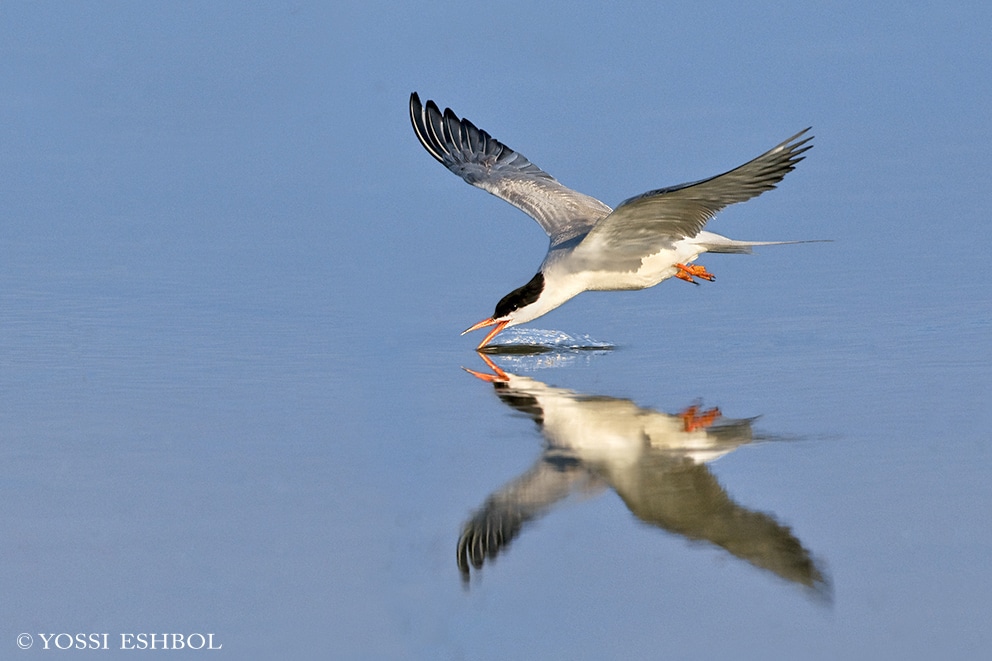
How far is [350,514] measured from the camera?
578 cm

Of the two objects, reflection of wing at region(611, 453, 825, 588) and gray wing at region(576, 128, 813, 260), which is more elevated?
gray wing at region(576, 128, 813, 260)

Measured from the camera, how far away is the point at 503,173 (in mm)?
10055

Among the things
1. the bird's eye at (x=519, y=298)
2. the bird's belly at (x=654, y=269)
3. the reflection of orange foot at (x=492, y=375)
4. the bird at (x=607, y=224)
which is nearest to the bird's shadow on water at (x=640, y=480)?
the reflection of orange foot at (x=492, y=375)

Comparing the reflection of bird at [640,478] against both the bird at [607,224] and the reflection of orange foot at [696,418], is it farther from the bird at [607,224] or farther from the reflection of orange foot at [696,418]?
the bird at [607,224]

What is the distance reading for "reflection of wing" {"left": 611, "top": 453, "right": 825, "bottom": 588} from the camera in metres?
5.24

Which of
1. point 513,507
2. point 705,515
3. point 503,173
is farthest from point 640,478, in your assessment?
point 503,173

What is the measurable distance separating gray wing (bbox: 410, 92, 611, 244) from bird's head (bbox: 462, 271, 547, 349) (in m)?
0.55

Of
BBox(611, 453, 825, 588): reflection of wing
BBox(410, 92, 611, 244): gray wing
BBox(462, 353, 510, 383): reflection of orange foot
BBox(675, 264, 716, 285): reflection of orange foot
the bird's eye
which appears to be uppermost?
BBox(410, 92, 611, 244): gray wing

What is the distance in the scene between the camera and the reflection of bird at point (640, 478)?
Answer: 5422mm

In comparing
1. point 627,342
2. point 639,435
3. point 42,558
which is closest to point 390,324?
point 627,342

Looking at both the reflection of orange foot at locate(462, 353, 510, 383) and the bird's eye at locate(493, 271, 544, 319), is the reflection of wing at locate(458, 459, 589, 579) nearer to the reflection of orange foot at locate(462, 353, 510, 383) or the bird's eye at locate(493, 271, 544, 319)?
the reflection of orange foot at locate(462, 353, 510, 383)

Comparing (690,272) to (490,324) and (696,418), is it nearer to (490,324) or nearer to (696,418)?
(490,324)

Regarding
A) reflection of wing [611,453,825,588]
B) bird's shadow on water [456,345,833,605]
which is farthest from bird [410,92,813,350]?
reflection of wing [611,453,825,588]

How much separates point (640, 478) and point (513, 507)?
0.61 meters
